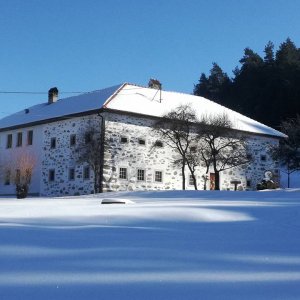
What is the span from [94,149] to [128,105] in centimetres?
401

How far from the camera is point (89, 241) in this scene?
24.0 feet

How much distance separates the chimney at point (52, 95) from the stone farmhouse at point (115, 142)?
1453 millimetres

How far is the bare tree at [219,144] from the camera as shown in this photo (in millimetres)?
30484

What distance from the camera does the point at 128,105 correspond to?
106ft

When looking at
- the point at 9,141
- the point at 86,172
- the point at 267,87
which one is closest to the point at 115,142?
the point at 86,172

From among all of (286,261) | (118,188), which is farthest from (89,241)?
(118,188)

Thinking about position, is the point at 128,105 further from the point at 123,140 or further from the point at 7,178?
the point at 7,178

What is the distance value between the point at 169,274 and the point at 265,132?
108 feet

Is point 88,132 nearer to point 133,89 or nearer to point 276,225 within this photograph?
point 133,89

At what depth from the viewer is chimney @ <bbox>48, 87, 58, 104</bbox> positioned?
40.4 m

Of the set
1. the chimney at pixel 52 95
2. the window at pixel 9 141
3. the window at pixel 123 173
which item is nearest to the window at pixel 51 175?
the window at pixel 123 173

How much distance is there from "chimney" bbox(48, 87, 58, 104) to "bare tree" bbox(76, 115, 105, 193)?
9.94 meters

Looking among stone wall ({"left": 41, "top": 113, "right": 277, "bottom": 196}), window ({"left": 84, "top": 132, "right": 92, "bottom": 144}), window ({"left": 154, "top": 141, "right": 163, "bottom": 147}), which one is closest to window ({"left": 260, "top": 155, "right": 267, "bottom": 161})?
stone wall ({"left": 41, "top": 113, "right": 277, "bottom": 196})

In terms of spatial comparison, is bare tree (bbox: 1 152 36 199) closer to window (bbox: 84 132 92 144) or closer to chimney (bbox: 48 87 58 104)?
Answer: window (bbox: 84 132 92 144)
